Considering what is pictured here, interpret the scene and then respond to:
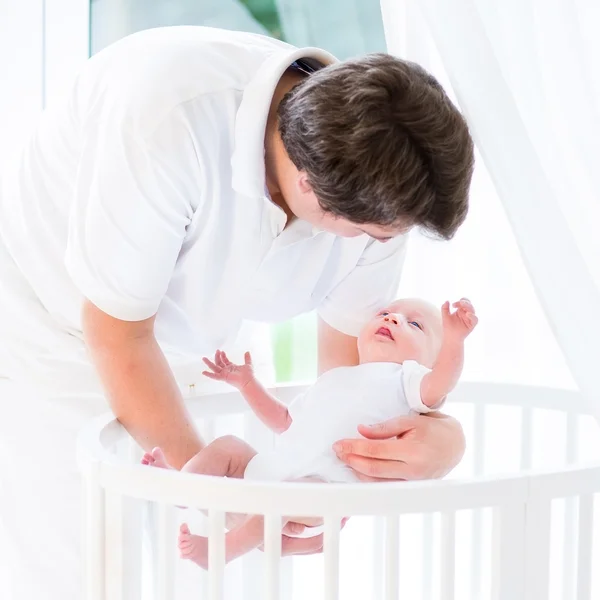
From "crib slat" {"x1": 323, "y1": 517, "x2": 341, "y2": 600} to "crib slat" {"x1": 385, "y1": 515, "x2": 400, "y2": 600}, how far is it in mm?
48

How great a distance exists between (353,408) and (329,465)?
0.31 ft

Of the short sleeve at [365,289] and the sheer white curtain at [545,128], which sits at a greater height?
the sheer white curtain at [545,128]

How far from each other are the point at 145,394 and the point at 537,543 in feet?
1.50

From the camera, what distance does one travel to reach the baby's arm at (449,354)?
100 cm

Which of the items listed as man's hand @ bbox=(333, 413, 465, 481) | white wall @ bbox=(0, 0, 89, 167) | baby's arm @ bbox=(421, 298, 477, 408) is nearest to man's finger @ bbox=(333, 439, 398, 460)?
man's hand @ bbox=(333, 413, 465, 481)

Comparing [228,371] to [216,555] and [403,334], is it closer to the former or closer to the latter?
[403,334]

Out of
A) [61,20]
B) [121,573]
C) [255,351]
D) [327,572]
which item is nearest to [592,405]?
[327,572]

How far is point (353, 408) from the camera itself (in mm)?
1147

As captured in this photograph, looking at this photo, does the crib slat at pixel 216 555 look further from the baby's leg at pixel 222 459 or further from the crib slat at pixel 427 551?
the crib slat at pixel 427 551

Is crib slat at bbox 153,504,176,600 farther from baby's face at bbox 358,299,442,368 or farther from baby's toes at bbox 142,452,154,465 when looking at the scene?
baby's face at bbox 358,299,442,368

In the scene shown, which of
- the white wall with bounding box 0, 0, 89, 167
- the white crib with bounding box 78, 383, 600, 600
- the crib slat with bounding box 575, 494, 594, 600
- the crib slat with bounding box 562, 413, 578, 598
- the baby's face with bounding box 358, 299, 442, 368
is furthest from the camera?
the white wall with bounding box 0, 0, 89, 167

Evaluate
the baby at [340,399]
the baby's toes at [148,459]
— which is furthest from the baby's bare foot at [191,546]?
the baby's toes at [148,459]

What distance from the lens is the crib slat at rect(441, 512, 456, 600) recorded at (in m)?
0.86

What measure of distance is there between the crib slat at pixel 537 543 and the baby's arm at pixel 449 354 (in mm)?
225
